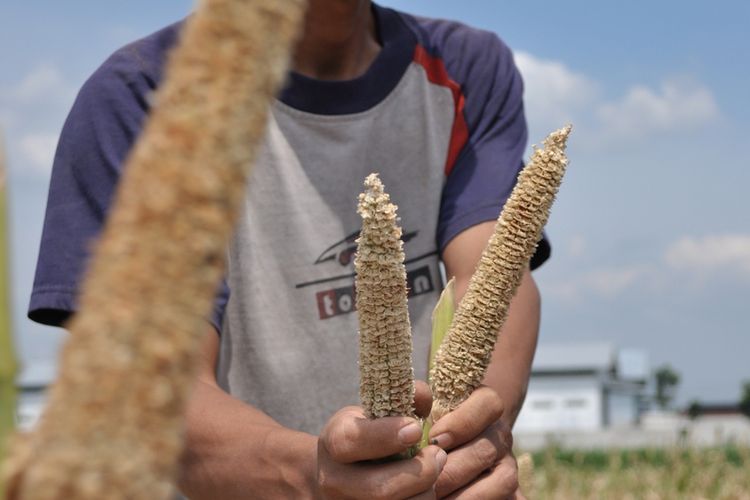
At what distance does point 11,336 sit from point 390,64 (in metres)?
2.07

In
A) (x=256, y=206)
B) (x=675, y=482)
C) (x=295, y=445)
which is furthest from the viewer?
(x=675, y=482)

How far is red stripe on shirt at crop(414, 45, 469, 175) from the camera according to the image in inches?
99.1

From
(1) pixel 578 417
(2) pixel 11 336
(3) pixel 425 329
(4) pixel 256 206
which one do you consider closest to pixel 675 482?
(3) pixel 425 329

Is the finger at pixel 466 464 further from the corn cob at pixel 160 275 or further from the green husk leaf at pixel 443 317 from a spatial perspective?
the corn cob at pixel 160 275

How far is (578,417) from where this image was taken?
38.2 m

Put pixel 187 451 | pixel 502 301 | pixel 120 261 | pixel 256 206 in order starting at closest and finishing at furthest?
1. pixel 120 261
2. pixel 502 301
3. pixel 187 451
4. pixel 256 206

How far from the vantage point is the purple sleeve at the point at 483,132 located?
93.0 inches

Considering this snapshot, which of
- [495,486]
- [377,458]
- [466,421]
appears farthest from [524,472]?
[377,458]

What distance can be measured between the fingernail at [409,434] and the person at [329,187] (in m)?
0.74

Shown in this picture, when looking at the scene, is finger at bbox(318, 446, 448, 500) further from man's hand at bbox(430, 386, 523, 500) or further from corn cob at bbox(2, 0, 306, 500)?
corn cob at bbox(2, 0, 306, 500)

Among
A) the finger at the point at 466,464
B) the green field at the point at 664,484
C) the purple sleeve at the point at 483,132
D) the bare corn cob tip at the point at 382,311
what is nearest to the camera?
the bare corn cob tip at the point at 382,311

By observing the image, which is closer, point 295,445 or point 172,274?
point 172,274

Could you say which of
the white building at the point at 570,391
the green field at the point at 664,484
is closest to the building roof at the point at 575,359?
the white building at the point at 570,391

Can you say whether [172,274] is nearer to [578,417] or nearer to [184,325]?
[184,325]
